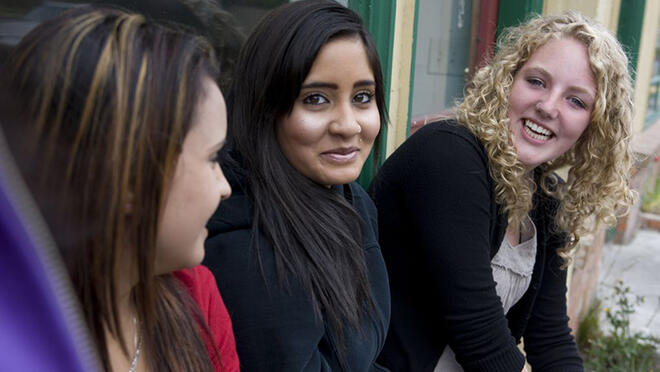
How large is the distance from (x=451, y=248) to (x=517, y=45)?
0.79m

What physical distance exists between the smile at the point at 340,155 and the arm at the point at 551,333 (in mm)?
1117

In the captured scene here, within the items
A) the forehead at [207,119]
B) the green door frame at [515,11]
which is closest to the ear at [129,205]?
the forehead at [207,119]

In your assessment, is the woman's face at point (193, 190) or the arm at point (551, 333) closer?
the woman's face at point (193, 190)

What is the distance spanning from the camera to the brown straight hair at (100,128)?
77cm

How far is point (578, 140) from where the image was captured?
85.0 inches

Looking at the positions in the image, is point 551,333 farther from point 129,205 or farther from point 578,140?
point 129,205

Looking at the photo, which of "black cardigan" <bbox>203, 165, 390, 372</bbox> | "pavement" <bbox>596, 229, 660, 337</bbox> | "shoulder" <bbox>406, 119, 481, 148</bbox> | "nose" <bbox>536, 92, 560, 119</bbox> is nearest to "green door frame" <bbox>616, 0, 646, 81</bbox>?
"pavement" <bbox>596, 229, 660, 337</bbox>

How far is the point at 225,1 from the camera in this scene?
1669mm

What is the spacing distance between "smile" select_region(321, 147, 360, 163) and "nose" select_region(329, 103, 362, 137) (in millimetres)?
38

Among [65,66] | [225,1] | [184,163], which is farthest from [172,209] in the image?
[225,1]

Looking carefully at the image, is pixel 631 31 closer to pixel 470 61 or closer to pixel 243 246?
pixel 470 61

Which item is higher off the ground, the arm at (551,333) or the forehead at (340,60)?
the forehead at (340,60)

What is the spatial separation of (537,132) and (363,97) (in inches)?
29.4

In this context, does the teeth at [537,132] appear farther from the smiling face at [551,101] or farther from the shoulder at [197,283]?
the shoulder at [197,283]
